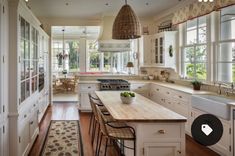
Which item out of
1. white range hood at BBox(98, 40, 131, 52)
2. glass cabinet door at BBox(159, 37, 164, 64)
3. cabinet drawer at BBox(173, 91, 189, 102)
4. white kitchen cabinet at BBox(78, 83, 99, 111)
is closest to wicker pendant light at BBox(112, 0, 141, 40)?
cabinet drawer at BBox(173, 91, 189, 102)

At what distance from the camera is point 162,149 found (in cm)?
262

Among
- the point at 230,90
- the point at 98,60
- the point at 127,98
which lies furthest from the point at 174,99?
the point at 98,60

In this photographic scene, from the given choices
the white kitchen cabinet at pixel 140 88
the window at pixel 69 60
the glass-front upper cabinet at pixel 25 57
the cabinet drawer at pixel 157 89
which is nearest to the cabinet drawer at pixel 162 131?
the glass-front upper cabinet at pixel 25 57

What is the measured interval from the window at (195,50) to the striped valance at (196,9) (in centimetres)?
24

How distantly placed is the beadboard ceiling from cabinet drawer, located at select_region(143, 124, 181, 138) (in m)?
3.82

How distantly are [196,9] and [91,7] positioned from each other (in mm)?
2600

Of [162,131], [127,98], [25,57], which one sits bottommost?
[162,131]

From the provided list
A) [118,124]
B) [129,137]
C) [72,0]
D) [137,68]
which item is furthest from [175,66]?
[129,137]

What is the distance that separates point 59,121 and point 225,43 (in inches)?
155

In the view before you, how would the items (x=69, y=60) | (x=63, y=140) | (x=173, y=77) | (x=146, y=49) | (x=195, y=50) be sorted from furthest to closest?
1. (x=69, y=60)
2. (x=146, y=49)
3. (x=173, y=77)
4. (x=195, y=50)
5. (x=63, y=140)

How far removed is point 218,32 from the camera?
15.3ft

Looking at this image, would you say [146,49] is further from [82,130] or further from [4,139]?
[4,139]

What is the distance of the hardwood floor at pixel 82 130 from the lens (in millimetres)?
3881

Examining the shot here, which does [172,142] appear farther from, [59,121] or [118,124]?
[59,121]
